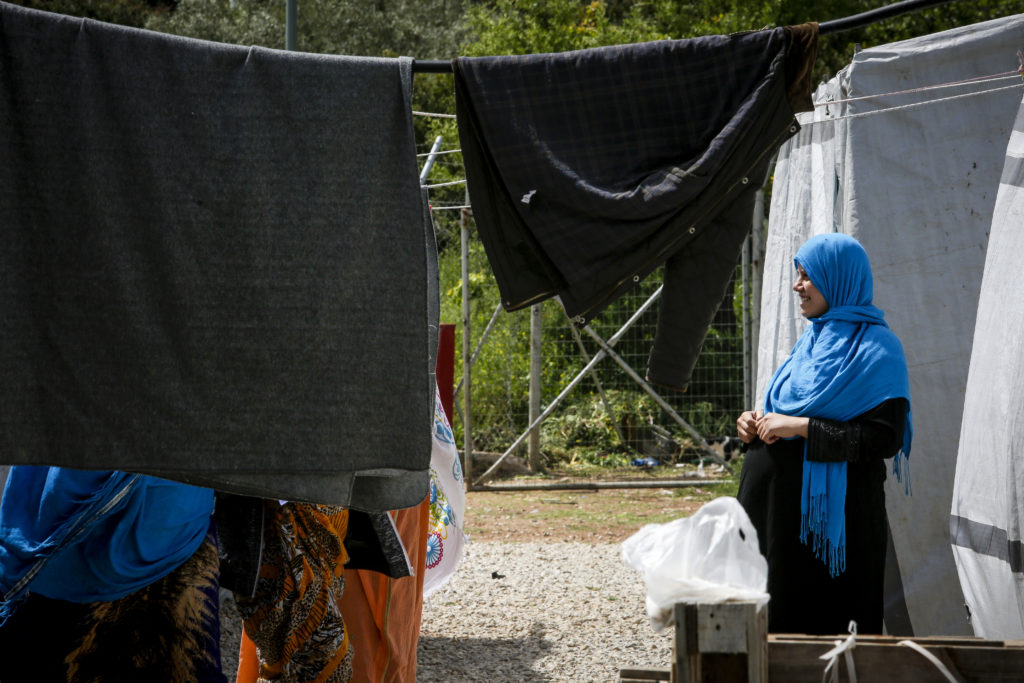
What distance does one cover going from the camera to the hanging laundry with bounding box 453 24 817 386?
2.29m

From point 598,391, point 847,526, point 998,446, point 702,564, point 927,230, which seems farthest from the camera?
point 598,391

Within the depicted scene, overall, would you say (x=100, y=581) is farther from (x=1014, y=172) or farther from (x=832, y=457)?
(x=1014, y=172)

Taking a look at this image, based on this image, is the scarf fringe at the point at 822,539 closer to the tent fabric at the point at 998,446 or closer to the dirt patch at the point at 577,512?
the tent fabric at the point at 998,446

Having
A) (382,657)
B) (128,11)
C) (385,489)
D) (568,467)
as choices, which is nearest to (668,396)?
(568,467)

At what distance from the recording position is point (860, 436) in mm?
3195

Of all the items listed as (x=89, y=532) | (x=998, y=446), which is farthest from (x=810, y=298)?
(x=89, y=532)

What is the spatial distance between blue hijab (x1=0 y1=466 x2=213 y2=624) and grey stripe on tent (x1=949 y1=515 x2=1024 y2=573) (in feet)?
8.14

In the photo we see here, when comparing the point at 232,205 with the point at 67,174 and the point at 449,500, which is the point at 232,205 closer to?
the point at 67,174

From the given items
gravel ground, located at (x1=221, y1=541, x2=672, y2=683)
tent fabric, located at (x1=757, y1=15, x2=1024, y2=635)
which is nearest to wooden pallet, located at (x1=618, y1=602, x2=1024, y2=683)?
gravel ground, located at (x1=221, y1=541, x2=672, y2=683)

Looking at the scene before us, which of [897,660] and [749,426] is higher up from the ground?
[749,426]

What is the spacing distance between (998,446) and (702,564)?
1.79m

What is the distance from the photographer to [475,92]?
7.60ft

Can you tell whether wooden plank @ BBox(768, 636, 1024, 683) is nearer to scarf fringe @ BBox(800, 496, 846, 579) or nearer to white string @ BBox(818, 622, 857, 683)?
white string @ BBox(818, 622, 857, 683)

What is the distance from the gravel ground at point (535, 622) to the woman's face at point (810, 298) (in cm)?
162
